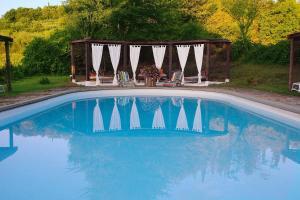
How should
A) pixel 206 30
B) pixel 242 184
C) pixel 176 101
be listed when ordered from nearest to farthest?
pixel 242 184
pixel 176 101
pixel 206 30

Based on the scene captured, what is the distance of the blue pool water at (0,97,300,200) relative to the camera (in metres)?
4.00

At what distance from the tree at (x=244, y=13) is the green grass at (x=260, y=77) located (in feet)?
9.21

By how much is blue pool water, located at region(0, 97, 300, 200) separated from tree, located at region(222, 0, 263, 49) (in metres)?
11.6

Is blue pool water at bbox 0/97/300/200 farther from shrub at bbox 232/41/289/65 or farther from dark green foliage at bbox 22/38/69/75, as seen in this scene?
dark green foliage at bbox 22/38/69/75

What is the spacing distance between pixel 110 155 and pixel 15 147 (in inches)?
74.7

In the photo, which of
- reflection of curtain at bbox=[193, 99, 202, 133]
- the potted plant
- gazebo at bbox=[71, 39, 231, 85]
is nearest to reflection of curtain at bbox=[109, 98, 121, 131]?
reflection of curtain at bbox=[193, 99, 202, 133]

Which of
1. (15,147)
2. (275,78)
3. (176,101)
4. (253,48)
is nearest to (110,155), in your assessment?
(15,147)

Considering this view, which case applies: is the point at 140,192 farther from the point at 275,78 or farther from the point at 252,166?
the point at 275,78

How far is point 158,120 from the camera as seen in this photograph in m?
8.60

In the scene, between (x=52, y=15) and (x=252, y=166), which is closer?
(x=252, y=166)

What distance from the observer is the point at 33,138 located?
6715 mm

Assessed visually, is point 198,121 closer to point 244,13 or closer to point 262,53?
point 262,53

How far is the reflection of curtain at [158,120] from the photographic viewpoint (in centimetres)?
793

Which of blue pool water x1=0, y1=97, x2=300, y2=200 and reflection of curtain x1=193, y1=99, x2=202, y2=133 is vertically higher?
reflection of curtain x1=193, y1=99, x2=202, y2=133
